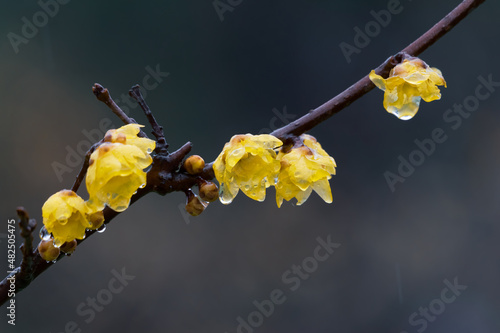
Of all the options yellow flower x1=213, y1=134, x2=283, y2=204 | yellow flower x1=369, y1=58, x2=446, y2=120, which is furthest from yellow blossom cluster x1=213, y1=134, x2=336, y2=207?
yellow flower x1=369, y1=58, x2=446, y2=120

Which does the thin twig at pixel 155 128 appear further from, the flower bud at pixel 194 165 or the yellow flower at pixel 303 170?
the yellow flower at pixel 303 170

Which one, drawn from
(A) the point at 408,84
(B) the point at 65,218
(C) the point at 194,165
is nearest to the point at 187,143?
(C) the point at 194,165

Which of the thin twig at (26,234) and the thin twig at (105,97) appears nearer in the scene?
the thin twig at (26,234)

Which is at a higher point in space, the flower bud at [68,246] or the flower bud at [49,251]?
the flower bud at [49,251]

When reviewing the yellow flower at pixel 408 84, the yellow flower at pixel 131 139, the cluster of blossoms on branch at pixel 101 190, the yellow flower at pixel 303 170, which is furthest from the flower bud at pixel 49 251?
the yellow flower at pixel 408 84

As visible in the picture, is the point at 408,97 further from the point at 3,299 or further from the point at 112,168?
the point at 3,299
